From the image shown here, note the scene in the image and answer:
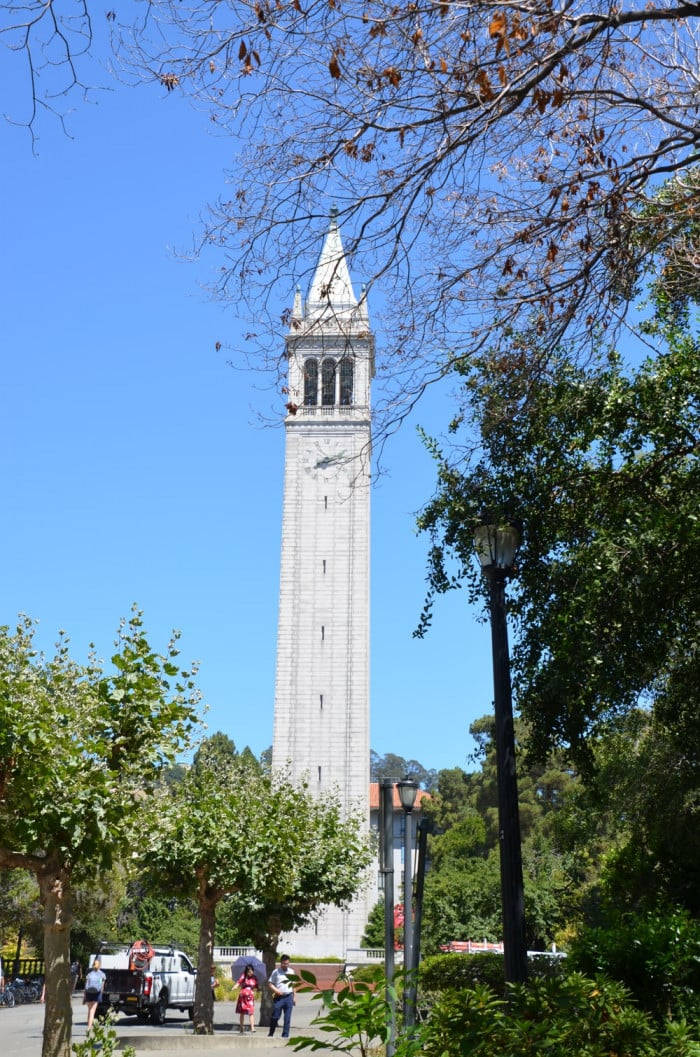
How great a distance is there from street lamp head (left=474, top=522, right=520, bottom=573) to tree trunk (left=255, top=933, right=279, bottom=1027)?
66.3 feet

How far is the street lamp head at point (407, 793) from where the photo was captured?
11.1 m

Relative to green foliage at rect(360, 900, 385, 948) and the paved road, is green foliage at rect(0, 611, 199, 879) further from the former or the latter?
green foliage at rect(360, 900, 385, 948)

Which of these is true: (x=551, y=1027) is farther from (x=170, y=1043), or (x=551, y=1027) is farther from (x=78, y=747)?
(x=170, y=1043)

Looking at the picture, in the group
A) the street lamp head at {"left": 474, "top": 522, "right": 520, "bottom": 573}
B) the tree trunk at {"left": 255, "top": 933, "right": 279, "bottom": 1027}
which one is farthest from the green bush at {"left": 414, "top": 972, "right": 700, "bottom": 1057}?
the tree trunk at {"left": 255, "top": 933, "right": 279, "bottom": 1027}

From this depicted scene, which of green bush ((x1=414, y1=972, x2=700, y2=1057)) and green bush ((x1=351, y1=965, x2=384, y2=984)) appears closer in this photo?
green bush ((x1=414, y1=972, x2=700, y2=1057))

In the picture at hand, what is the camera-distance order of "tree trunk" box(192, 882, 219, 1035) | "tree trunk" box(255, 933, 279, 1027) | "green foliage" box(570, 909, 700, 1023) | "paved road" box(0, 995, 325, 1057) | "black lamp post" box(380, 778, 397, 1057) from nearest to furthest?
"green foliage" box(570, 909, 700, 1023) → "black lamp post" box(380, 778, 397, 1057) → "paved road" box(0, 995, 325, 1057) → "tree trunk" box(192, 882, 219, 1035) → "tree trunk" box(255, 933, 279, 1027)

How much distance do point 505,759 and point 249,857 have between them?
49.7 feet

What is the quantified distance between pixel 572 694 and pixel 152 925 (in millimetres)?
45401

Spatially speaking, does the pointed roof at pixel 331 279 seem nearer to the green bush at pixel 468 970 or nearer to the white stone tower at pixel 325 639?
the green bush at pixel 468 970

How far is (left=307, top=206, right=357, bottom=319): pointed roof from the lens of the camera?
6941 mm

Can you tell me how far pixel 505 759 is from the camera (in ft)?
28.4

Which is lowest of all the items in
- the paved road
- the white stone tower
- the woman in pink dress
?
the paved road

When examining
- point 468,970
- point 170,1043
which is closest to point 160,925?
point 170,1043

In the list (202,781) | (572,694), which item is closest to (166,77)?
(572,694)
